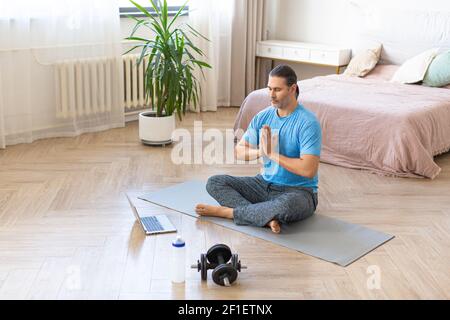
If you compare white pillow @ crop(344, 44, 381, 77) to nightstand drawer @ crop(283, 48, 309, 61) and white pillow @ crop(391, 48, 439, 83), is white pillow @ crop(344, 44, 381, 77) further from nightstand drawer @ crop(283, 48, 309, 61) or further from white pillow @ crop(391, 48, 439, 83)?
nightstand drawer @ crop(283, 48, 309, 61)

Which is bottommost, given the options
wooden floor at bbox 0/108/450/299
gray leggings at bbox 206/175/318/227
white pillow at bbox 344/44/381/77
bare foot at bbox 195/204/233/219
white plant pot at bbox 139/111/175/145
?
wooden floor at bbox 0/108/450/299

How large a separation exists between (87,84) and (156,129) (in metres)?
0.74

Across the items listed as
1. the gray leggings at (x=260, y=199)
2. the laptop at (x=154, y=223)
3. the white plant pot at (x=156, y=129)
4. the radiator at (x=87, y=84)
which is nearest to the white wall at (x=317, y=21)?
the radiator at (x=87, y=84)

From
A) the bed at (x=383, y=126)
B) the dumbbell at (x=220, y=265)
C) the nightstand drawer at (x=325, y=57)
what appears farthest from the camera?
the nightstand drawer at (x=325, y=57)

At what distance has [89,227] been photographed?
138 inches

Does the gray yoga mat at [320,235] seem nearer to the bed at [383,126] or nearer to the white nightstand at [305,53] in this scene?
the bed at [383,126]

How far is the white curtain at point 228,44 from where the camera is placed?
6148mm

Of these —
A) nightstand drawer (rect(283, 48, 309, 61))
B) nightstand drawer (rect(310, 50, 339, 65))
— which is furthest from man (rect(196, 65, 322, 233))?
nightstand drawer (rect(283, 48, 309, 61))

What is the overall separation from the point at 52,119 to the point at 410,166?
2.74m

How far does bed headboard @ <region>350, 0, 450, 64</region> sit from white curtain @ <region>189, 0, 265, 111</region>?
956 mm

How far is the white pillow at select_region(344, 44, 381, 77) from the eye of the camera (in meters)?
5.74

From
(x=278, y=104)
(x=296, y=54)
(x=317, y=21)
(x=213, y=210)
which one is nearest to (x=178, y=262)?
(x=213, y=210)

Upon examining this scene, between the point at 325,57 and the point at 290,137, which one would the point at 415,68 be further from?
the point at 290,137

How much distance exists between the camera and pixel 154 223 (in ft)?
11.6
